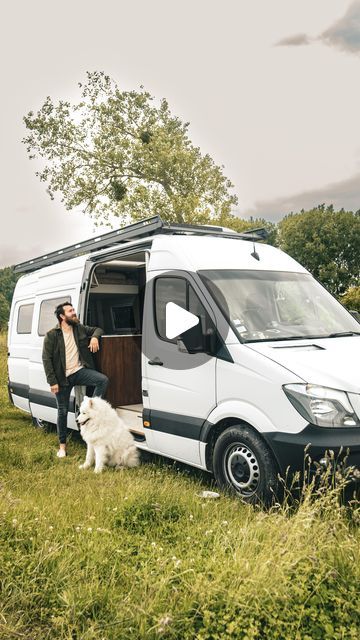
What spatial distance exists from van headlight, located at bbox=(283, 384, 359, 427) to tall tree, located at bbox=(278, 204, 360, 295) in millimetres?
36440

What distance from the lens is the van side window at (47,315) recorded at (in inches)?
344

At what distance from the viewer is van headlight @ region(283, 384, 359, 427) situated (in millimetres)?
4512

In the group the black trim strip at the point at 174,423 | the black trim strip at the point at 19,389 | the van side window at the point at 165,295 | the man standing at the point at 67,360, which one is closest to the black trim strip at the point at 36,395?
the black trim strip at the point at 19,389

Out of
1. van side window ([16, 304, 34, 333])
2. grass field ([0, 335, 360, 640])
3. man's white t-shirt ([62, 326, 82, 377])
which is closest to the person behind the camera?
grass field ([0, 335, 360, 640])

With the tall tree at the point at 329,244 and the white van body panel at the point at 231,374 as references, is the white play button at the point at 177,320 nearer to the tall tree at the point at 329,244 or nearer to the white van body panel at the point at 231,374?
the white van body panel at the point at 231,374

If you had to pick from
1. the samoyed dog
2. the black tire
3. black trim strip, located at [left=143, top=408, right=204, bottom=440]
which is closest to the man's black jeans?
the samoyed dog

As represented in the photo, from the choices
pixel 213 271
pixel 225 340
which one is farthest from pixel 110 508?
pixel 213 271

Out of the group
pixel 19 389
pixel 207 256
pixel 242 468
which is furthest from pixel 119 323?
pixel 242 468

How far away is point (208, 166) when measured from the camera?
3159 cm

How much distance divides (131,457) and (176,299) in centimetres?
190

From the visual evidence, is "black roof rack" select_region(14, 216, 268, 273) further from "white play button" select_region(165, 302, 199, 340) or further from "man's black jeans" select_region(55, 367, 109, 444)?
"man's black jeans" select_region(55, 367, 109, 444)

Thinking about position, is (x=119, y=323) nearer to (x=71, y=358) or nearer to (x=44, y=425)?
(x=71, y=358)

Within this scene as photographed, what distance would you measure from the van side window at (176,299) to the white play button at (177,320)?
0.13 metres

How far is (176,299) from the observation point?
6.02m
